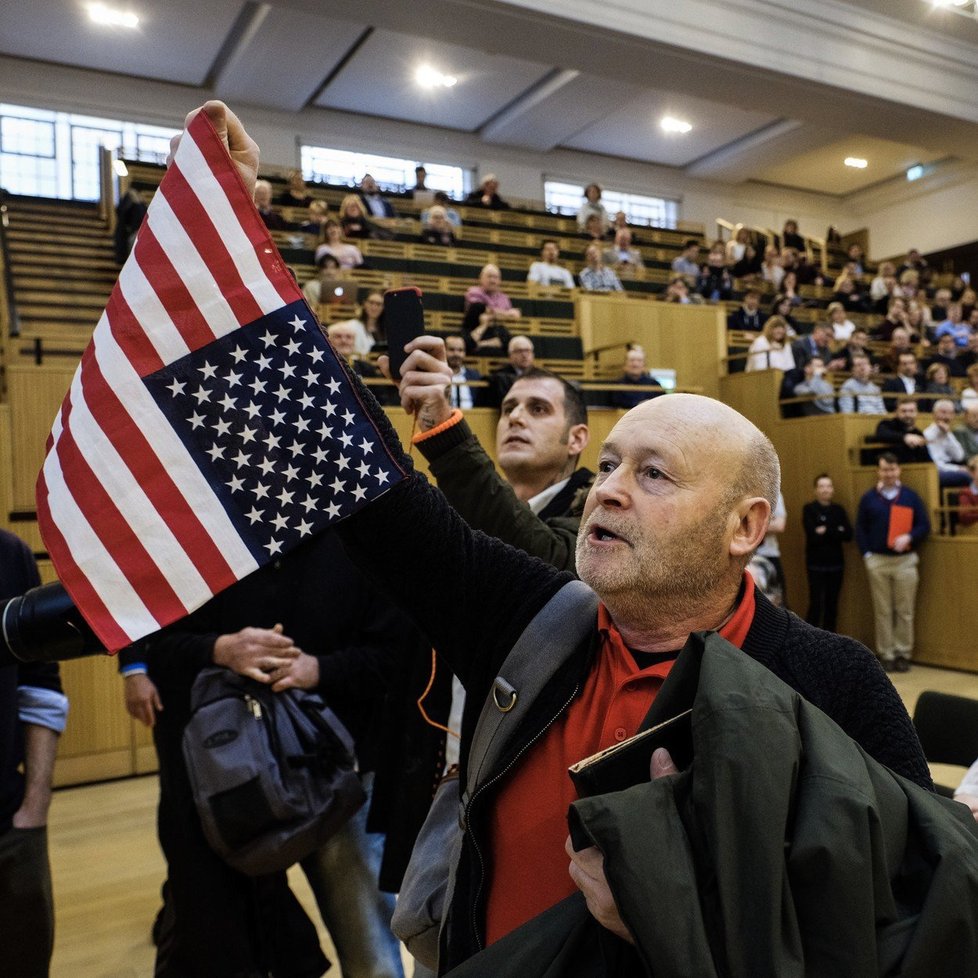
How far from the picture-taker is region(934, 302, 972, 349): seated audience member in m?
12.9

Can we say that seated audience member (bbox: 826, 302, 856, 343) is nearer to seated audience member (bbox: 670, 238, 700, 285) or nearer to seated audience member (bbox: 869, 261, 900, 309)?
seated audience member (bbox: 670, 238, 700, 285)

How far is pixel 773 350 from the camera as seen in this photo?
33.9 feet

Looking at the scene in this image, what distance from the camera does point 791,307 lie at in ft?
42.1

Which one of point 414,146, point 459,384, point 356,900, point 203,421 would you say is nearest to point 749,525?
point 203,421

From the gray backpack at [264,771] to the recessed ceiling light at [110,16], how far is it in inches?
488

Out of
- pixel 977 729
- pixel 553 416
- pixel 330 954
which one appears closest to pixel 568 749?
pixel 553 416

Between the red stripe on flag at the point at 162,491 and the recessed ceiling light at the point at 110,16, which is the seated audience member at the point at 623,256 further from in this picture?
the red stripe on flag at the point at 162,491

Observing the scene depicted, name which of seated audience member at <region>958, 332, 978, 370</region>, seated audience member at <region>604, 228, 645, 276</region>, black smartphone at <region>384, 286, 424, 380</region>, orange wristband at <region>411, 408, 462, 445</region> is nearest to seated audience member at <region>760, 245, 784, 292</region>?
seated audience member at <region>604, 228, 645, 276</region>

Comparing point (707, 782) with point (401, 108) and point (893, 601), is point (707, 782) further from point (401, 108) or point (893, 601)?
point (401, 108)

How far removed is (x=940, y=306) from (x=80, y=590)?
51.3ft

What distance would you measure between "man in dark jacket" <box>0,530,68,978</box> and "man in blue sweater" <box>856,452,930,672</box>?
7.34 meters

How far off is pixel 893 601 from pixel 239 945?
23.7 ft

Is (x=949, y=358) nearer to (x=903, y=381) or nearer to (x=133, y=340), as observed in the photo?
(x=903, y=381)

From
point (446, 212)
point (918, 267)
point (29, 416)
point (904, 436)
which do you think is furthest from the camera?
point (918, 267)
